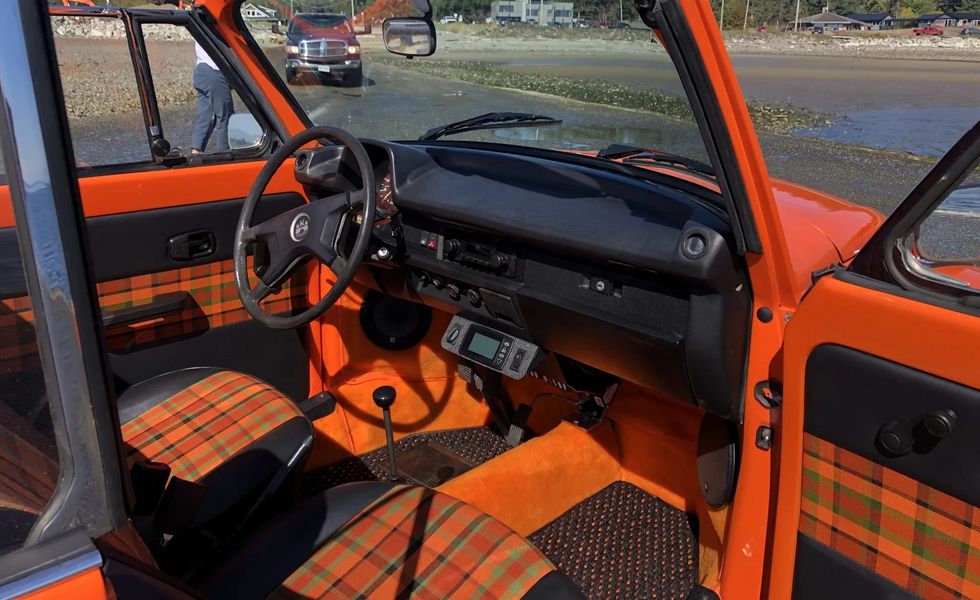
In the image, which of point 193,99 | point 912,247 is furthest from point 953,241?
point 193,99

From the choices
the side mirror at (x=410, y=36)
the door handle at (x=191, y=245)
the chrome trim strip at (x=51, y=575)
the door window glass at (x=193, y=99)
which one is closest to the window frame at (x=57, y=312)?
the chrome trim strip at (x=51, y=575)

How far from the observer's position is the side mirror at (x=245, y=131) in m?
2.84

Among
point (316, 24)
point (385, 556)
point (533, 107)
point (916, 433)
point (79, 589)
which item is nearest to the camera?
point (79, 589)

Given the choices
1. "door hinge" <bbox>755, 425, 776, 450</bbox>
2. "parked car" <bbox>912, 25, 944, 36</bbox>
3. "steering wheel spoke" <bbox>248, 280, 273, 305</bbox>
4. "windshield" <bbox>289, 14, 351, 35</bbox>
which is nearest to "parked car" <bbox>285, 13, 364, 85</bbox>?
"windshield" <bbox>289, 14, 351, 35</bbox>

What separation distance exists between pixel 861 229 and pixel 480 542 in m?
1.36

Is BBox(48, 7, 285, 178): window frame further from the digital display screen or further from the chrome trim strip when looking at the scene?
the chrome trim strip

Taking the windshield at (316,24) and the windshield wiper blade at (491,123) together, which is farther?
the windshield at (316,24)

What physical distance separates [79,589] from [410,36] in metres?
1.92

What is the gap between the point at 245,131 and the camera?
2.86 meters

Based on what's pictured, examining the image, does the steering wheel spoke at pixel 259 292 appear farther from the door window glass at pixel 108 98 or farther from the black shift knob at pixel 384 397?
the door window glass at pixel 108 98

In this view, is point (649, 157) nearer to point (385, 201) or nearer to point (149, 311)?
point (385, 201)

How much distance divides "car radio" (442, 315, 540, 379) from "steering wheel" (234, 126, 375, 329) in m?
0.51

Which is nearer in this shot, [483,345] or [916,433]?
[916,433]

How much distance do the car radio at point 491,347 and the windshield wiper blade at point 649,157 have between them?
0.63 m
